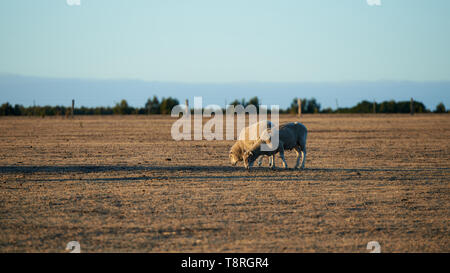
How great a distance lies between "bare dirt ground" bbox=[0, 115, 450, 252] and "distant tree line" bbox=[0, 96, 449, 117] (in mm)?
54336

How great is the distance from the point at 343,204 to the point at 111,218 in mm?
4509

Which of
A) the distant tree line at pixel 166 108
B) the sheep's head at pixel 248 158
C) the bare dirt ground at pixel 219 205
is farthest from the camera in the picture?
the distant tree line at pixel 166 108

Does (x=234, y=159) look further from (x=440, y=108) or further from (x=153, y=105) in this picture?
(x=440, y=108)

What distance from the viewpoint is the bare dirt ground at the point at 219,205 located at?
720 cm

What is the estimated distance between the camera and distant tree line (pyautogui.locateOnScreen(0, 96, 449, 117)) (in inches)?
2694

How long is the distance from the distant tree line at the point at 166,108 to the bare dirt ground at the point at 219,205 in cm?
5434

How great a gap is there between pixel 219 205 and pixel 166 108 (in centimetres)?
6287

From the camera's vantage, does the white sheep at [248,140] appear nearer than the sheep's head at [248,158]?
No

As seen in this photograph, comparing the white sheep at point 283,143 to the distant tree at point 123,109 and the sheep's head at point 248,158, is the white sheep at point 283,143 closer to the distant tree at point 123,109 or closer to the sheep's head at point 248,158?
the sheep's head at point 248,158

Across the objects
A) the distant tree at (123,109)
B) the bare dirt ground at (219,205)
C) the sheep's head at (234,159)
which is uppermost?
the distant tree at (123,109)

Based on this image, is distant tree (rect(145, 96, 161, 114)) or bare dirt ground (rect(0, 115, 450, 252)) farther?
distant tree (rect(145, 96, 161, 114))

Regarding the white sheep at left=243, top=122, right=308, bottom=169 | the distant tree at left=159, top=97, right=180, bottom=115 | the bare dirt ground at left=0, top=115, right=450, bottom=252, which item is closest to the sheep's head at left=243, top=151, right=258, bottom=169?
the white sheep at left=243, top=122, right=308, bottom=169

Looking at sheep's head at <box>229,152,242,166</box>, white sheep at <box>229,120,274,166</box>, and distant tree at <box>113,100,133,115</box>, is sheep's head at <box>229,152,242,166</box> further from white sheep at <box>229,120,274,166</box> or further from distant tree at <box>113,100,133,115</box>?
distant tree at <box>113,100,133,115</box>

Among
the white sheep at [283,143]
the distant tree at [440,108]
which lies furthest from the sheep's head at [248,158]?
the distant tree at [440,108]
